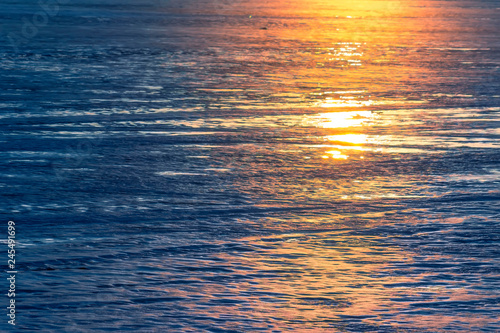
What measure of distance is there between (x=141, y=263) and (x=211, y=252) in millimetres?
436

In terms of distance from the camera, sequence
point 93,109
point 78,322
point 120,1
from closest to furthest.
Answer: point 78,322 < point 93,109 < point 120,1

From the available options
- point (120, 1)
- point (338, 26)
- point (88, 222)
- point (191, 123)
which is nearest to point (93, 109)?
point (191, 123)

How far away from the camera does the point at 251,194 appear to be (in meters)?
7.06

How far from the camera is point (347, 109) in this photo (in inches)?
449

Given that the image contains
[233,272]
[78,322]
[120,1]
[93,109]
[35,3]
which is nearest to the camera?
[78,322]

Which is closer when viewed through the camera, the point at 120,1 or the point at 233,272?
the point at 233,272

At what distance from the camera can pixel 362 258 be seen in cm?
545

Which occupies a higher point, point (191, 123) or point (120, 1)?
point (120, 1)

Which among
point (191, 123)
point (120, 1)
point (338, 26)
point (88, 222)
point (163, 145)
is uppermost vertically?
point (120, 1)

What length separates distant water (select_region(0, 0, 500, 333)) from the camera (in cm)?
472

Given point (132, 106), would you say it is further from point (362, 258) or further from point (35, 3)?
point (35, 3)

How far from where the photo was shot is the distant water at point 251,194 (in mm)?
4723

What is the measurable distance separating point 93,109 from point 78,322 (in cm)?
674

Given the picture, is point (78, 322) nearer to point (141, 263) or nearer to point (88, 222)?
point (141, 263)
